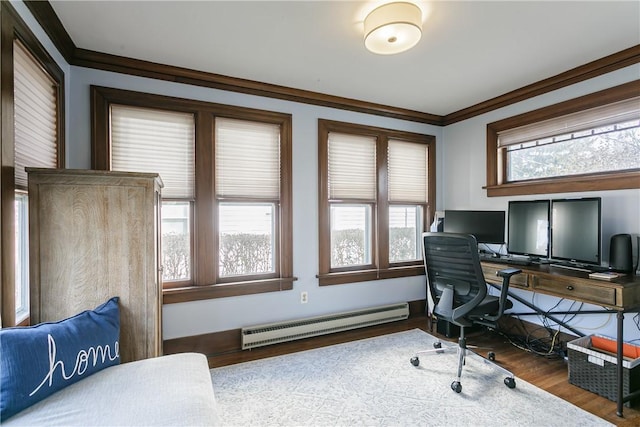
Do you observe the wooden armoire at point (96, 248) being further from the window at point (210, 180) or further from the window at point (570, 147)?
the window at point (570, 147)

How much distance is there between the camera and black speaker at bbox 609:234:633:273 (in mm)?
2277

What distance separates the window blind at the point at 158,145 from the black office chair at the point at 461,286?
7.35ft

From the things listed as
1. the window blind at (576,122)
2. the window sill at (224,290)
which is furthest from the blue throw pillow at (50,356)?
the window blind at (576,122)

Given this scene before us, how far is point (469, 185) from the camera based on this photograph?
12.5 feet

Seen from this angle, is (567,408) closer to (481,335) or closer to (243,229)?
(481,335)

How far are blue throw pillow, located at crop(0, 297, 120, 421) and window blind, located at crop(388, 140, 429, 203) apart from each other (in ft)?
10.3

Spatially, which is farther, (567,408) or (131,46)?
(131,46)

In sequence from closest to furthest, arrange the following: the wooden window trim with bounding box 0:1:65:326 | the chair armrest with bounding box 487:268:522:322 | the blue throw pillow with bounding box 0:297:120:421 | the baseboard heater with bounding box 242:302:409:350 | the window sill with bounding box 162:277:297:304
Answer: the blue throw pillow with bounding box 0:297:120:421 < the wooden window trim with bounding box 0:1:65:326 < the chair armrest with bounding box 487:268:522:322 < the window sill with bounding box 162:277:297:304 < the baseboard heater with bounding box 242:302:409:350

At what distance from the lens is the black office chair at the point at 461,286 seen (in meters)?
2.27

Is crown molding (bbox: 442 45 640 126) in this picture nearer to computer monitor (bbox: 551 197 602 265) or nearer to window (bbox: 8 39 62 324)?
computer monitor (bbox: 551 197 602 265)

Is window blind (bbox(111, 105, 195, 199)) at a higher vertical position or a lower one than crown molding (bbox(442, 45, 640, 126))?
lower

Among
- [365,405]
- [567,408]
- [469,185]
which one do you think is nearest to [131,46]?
[365,405]

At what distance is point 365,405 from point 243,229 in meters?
1.85

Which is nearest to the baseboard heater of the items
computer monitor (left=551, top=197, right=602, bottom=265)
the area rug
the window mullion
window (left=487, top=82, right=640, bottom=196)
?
the area rug
